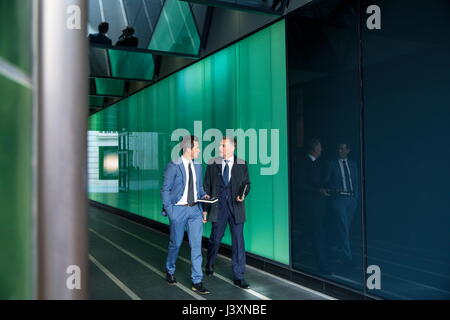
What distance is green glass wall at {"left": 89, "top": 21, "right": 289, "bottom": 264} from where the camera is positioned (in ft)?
21.0

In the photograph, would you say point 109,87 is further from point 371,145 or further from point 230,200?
point 371,145

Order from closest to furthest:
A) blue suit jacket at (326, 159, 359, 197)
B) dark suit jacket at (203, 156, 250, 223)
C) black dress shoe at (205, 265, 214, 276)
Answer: blue suit jacket at (326, 159, 359, 197) → dark suit jacket at (203, 156, 250, 223) → black dress shoe at (205, 265, 214, 276)

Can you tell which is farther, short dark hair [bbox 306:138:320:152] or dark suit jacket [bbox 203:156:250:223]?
dark suit jacket [bbox 203:156:250:223]

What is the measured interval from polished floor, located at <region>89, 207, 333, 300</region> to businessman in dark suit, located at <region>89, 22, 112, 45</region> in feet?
13.4

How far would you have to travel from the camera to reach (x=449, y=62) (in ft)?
12.6

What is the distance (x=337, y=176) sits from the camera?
519 centimetres

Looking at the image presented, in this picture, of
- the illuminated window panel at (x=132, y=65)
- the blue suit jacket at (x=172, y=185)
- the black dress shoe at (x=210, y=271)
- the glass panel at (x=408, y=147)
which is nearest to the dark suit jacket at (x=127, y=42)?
the illuminated window panel at (x=132, y=65)

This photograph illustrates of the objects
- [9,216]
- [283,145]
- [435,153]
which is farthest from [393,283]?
[9,216]

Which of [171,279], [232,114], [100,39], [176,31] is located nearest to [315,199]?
[171,279]

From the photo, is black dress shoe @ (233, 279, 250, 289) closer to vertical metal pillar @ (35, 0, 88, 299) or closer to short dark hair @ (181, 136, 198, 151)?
short dark hair @ (181, 136, 198, 151)

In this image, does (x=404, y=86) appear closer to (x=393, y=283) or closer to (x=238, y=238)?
(x=393, y=283)

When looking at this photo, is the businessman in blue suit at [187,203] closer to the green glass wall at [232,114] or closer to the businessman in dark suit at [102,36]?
the green glass wall at [232,114]

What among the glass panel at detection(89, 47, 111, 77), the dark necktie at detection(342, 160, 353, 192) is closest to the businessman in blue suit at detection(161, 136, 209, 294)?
the dark necktie at detection(342, 160, 353, 192)

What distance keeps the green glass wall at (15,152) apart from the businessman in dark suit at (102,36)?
7.36 meters
